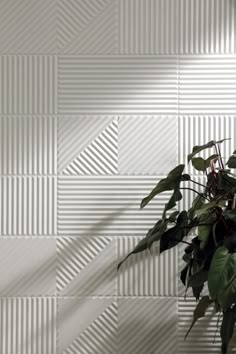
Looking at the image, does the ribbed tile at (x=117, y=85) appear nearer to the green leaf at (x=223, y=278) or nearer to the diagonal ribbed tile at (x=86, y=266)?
the diagonal ribbed tile at (x=86, y=266)

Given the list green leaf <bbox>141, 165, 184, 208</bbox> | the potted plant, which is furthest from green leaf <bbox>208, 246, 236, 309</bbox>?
green leaf <bbox>141, 165, 184, 208</bbox>

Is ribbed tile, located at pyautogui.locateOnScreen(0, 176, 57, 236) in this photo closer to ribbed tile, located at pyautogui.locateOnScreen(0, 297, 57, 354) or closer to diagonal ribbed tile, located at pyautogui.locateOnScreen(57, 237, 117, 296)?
diagonal ribbed tile, located at pyautogui.locateOnScreen(57, 237, 117, 296)

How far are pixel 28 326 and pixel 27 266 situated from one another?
0.26 meters

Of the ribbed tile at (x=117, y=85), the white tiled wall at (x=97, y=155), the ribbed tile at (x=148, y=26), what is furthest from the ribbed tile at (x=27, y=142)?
the ribbed tile at (x=148, y=26)

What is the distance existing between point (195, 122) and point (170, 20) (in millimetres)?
456

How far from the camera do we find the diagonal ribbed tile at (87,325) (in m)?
2.46

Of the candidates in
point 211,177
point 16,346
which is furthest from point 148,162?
point 16,346

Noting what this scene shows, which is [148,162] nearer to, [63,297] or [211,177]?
[211,177]

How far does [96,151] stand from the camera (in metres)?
2.47

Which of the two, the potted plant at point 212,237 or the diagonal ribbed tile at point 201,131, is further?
the diagonal ribbed tile at point 201,131

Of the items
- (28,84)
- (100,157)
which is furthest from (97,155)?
(28,84)

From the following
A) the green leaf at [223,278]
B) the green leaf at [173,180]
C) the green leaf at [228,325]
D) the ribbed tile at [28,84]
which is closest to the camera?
the green leaf at [223,278]

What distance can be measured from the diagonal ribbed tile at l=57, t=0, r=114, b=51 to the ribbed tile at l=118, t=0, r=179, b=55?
111 millimetres

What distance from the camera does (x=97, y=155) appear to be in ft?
8.12
